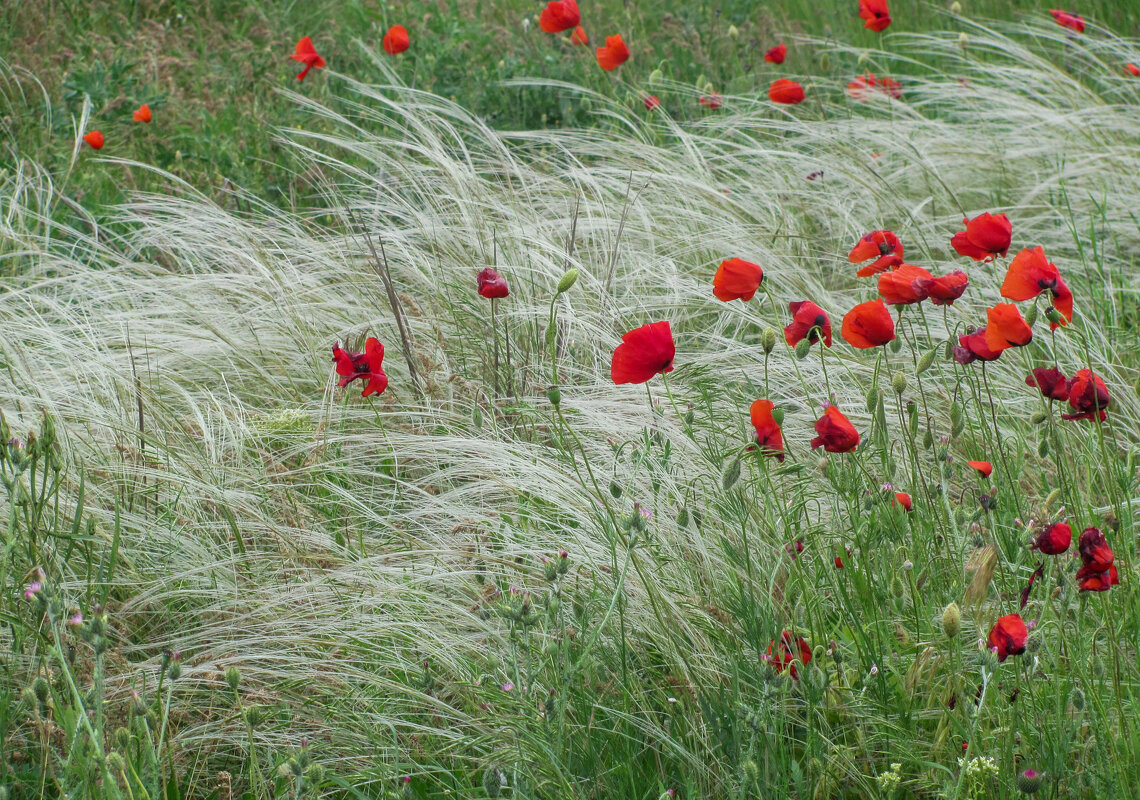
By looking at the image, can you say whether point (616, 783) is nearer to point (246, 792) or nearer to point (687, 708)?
point (687, 708)

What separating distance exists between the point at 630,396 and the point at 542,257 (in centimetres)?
55

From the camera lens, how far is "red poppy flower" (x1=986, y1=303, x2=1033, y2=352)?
51.7 inches

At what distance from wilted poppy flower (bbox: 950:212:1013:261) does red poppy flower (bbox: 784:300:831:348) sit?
0.23 metres

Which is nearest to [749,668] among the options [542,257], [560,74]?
[542,257]

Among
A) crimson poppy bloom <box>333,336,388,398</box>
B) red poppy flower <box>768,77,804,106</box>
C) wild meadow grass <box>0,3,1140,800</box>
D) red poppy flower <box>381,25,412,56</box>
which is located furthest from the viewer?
red poppy flower <box>381,25,412,56</box>

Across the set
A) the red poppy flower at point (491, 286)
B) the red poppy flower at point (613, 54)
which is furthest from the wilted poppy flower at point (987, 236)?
the red poppy flower at point (613, 54)

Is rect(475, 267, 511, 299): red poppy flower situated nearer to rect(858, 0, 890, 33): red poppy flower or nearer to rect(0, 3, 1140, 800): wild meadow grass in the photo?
rect(0, 3, 1140, 800): wild meadow grass

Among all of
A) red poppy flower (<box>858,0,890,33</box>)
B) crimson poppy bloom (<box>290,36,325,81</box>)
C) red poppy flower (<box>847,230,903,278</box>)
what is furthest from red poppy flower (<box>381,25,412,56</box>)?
red poppy flower (<box>847,230,903,278</box>)

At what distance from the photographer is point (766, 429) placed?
1.42 metres

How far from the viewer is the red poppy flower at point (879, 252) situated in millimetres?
1658

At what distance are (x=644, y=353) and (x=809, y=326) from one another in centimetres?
28

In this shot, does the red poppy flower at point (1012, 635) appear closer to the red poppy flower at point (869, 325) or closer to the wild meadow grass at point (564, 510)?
the wild meadow grass at point (564, 510)

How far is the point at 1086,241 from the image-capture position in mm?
2957

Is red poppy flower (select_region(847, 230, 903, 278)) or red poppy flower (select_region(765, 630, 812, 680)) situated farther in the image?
red poppy flower (select_region(847, 230, 903, 278))
